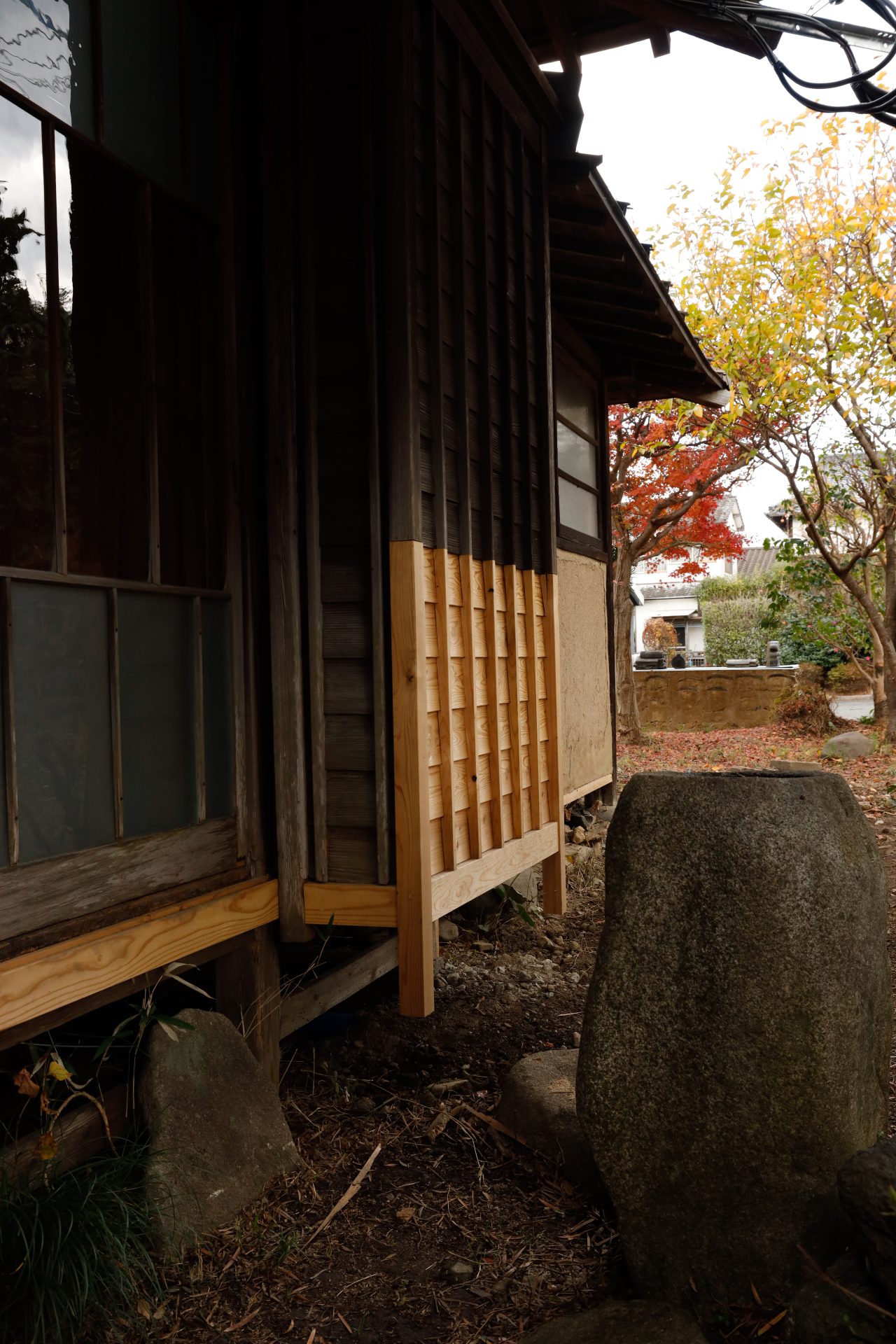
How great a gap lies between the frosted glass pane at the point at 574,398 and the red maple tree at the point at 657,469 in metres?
4.47

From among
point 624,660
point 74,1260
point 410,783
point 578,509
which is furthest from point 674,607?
point 74,1260

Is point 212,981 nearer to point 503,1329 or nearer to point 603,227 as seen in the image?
point 503,1329

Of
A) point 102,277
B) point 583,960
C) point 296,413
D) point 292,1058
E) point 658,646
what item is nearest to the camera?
point 102,277

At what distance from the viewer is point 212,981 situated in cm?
394

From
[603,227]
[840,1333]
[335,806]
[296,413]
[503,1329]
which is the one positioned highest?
[603,227]

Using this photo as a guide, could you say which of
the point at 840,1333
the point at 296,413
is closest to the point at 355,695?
the point at 296,413

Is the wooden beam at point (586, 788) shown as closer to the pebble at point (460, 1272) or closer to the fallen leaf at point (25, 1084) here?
the pebble at point (460, 1272)

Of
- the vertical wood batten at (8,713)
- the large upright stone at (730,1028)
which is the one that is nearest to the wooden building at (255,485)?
the vertical wood batten at (8,713)

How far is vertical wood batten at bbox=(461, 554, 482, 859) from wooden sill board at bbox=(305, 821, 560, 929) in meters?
0.11

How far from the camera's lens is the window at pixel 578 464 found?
700 cm

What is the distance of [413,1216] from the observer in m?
2.97

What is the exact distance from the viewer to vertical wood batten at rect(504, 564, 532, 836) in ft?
13.8

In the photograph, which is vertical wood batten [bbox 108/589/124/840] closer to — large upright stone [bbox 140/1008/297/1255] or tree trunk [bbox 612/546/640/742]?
large upright stone [bbox 140/1008/297/1255]

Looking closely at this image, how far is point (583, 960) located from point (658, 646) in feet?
88.2
